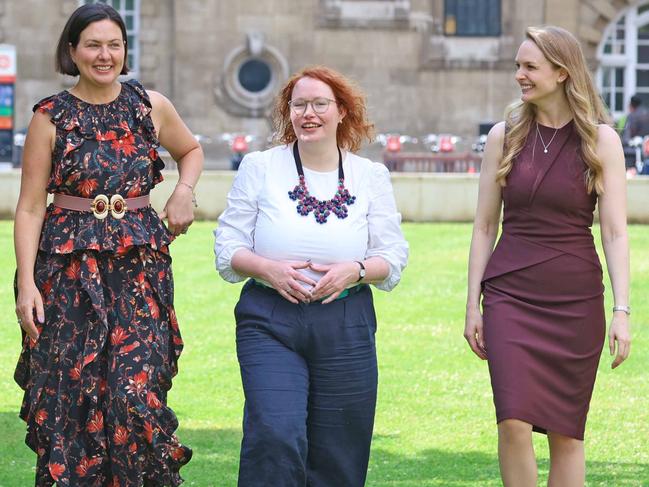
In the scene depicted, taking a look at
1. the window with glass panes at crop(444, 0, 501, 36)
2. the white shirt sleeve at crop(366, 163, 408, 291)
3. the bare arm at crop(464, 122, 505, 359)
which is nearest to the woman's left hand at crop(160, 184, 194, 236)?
the white shirt sleeve at crop(366, 163, 408, 291)

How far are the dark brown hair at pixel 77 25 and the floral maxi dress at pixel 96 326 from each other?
13 cm

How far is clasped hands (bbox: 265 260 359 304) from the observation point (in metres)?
6.30

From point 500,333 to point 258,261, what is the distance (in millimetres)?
973

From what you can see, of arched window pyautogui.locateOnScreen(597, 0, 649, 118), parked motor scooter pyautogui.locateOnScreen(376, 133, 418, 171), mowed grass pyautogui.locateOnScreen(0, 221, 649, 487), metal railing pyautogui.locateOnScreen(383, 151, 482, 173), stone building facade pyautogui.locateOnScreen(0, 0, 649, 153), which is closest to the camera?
mowed grass pyautogui.locateOnScreen(0, 221, 649, 487)

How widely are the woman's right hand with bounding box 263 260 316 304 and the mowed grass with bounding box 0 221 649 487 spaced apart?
7.73ft

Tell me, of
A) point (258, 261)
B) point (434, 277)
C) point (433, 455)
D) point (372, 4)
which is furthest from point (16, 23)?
point (258, 261)

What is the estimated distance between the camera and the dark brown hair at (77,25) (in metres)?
6.62

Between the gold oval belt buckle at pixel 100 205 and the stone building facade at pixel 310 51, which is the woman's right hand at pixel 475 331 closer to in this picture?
the gold oval belt buckle at pixel 100 205

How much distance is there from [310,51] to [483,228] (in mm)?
31957

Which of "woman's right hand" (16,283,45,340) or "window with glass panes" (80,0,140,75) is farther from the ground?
"window with glass panes" (80,0,140,75)

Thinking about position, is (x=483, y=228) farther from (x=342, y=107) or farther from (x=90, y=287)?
(x=90, y=287)

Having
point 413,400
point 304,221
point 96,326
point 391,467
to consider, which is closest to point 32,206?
point 96,326

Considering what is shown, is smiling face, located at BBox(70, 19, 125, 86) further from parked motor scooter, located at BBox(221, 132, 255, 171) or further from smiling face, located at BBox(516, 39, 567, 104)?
parked motor scooter, located at BBox(221, 132, 255, 171)

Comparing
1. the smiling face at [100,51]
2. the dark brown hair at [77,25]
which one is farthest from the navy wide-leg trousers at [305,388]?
the dark brown hair at [77,25]
